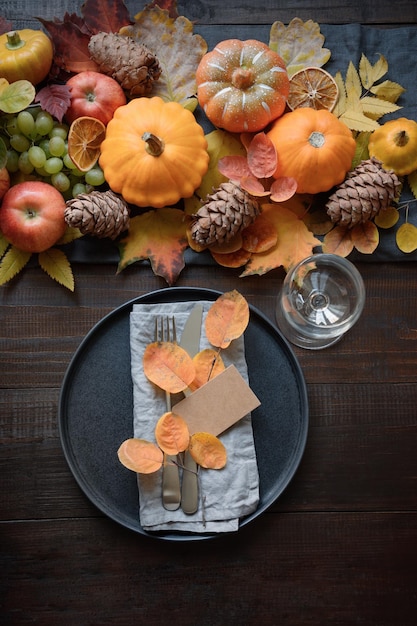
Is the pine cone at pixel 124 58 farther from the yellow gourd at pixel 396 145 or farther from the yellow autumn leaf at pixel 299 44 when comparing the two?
the yellow gourd at pixel 396 145

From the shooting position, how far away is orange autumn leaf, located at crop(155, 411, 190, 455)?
86 cm

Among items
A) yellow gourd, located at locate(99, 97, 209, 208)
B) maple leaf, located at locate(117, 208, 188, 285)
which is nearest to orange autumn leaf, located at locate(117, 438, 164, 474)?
maple leaf, located at locate(117, 208, 188, 285)

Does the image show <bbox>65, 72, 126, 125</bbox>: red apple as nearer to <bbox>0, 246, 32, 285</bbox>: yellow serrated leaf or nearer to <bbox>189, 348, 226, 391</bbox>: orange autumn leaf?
<bbox>0, 246, 32, 285</bbox>: yellow serrated leaf

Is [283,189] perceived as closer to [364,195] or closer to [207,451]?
[364,195]

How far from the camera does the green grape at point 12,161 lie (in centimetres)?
93

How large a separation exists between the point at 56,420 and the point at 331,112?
0.61m

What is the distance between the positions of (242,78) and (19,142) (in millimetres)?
327

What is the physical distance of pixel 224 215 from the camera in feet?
2.96

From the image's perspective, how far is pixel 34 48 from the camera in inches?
35.9

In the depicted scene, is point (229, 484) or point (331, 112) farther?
point (331, 112)

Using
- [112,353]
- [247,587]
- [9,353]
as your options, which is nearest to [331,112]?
[112,353]

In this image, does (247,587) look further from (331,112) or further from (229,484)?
(331,112)

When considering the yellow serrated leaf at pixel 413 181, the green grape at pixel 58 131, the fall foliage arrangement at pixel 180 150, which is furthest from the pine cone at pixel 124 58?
the yellow serrated leaf at pixel 413 181

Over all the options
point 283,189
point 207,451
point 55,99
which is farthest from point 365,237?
point 55,99
